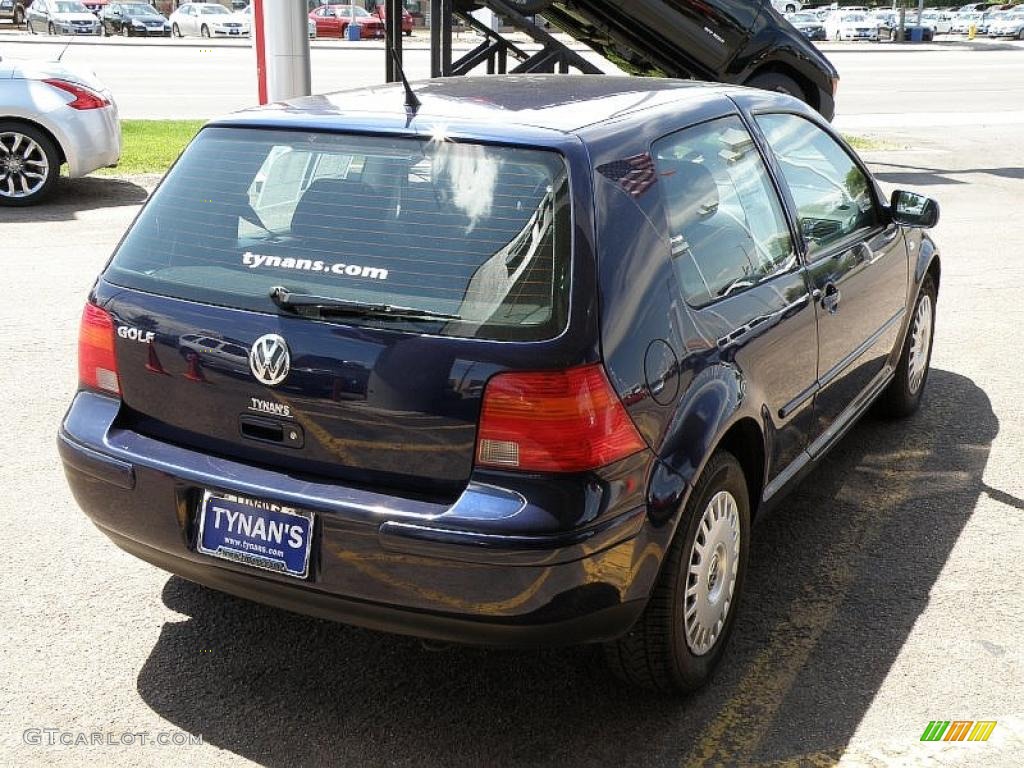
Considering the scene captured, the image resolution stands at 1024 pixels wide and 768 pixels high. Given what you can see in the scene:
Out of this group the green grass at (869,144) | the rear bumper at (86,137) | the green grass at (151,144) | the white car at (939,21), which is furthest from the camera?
the white car at (939,21)

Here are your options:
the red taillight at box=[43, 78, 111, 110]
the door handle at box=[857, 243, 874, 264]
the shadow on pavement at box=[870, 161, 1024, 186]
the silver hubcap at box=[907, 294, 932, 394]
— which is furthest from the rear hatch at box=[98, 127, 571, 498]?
the shadow on pavement at box=[870, 161, 1024, 186]

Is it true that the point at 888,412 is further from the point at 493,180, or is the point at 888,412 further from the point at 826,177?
the point at 493,180

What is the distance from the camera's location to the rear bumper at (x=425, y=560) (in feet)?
9.25

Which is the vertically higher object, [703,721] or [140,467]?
[140,467]

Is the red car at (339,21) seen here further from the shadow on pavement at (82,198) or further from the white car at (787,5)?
the shadow on pavement at (82,198)

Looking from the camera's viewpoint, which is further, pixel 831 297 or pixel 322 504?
pixel 831 297

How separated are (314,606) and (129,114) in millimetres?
15122

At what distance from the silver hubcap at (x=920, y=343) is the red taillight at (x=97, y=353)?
146 inches

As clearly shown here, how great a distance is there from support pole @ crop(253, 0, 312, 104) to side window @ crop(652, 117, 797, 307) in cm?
503

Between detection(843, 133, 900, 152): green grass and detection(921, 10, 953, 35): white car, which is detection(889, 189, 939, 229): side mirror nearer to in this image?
detection(843, 133, 900, 152): green grass

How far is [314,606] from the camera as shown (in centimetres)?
303

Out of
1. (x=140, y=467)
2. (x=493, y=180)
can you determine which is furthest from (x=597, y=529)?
A: (x=140, y=467)

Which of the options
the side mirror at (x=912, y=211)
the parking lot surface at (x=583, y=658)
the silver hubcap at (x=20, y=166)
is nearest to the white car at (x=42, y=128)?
the silver hubcap at (x=20, y=166)

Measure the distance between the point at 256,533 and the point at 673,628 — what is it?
1.13 meters
